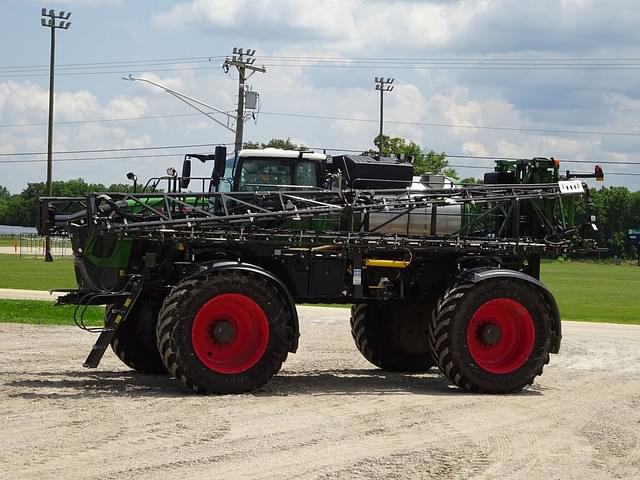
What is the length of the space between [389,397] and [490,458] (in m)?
3.92

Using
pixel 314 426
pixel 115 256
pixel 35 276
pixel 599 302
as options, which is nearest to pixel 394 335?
pixel 115 256

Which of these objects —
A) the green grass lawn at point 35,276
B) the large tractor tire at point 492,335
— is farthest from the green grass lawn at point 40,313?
the large tractor tire at point 492,335

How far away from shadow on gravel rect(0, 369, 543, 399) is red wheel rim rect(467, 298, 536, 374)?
19.3 inches

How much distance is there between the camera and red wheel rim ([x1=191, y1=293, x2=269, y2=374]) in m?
13.7

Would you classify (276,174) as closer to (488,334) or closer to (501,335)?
(488,334)

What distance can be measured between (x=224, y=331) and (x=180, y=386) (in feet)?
4.04

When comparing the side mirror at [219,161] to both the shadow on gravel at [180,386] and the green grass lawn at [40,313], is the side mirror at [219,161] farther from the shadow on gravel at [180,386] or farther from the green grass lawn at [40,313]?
the green grass lawn at [40,313]

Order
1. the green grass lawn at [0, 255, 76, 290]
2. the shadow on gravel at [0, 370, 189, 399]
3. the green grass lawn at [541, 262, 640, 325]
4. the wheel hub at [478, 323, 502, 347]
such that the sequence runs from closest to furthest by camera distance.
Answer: the shadow on gravel at [0, 370, 189, 399] → the wheel hub at [478, 323, 502, 347] → the green grass lawn at [541, 262, 640, 325] → the green grass lawn at [0, 255, 76, 290]

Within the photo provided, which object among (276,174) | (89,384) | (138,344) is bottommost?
(89,384)

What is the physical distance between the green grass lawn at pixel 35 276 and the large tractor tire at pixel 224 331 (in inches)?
1016

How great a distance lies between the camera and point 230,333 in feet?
45.5

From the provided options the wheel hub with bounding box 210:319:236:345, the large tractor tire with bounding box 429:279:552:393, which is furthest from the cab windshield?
the large tractor tire with bounding box 429:279:552:393

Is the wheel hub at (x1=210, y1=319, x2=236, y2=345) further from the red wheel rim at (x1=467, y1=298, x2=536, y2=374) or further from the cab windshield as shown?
the red wheel rim at (x1=467, y1=298, x2=536, y2=374)

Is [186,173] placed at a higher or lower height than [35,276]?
higher
